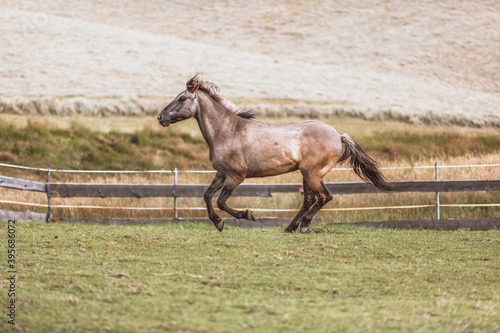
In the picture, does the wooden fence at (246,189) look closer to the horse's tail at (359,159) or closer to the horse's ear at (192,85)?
the horse's tail at (359,159)

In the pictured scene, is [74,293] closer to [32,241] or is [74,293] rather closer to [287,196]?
[32,241]

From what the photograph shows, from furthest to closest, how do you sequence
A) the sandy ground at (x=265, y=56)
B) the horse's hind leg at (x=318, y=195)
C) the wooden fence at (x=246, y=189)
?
the sandy ground at (x=265, y=56)
the wooden fence at (x=246, y=189)
the horse's hind leg at (x=318, y=195)

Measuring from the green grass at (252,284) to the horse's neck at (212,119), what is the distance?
145cm

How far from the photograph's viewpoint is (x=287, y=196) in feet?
50.9

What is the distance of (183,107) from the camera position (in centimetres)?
1024

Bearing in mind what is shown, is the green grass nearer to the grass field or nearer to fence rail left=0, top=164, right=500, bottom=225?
fence rail left=0, top=164, right=500, bottom=225

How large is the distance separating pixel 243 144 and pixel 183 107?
3.24 feet

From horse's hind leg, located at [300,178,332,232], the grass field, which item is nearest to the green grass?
horse's hind leg, located at [300,178,332,232]

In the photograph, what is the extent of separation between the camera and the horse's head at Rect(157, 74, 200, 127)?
33.3 feet

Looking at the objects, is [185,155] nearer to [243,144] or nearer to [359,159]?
[359,159]

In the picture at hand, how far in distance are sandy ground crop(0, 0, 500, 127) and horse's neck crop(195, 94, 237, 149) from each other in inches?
568

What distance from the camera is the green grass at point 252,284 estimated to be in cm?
512

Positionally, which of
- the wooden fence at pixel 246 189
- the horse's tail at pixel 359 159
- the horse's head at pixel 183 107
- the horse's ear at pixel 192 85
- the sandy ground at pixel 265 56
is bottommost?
the sandy ground at pixel 265 56

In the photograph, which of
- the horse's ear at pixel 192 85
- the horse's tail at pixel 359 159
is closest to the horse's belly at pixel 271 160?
the horse's tail at pixel 359 159
